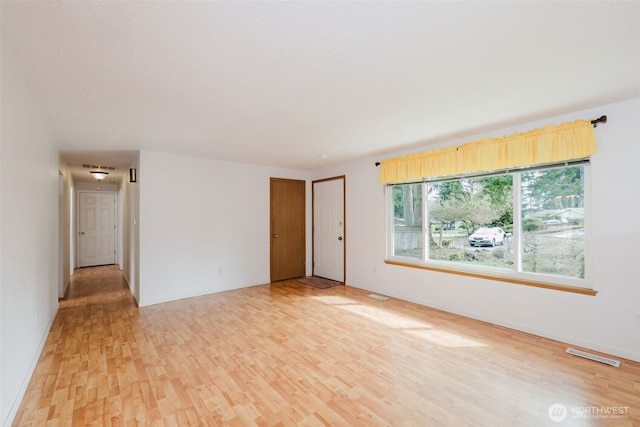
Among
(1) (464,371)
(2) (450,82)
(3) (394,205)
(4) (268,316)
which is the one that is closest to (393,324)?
(1) (464,371)

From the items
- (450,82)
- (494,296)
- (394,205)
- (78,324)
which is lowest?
(78,324)

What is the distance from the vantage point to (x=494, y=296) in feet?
11.0

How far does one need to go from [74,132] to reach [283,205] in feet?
11.3

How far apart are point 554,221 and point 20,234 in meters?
4.92

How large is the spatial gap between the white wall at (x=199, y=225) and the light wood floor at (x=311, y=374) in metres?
0.88

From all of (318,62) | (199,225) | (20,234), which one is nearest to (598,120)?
(318,62)

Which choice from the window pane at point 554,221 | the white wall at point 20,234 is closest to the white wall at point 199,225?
the white wall at point 20,234

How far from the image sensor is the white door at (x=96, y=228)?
7.48 metres

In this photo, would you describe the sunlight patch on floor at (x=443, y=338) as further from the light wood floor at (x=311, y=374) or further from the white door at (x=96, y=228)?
the white door at (x=96, y=228)

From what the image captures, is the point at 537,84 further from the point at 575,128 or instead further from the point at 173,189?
the point at 173,189

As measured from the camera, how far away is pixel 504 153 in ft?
10.6

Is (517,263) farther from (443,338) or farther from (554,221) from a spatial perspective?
(443,338)

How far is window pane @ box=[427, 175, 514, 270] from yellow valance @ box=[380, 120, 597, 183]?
0.26 meters

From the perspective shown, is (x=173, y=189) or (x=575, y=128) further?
(x=173, y=189)
